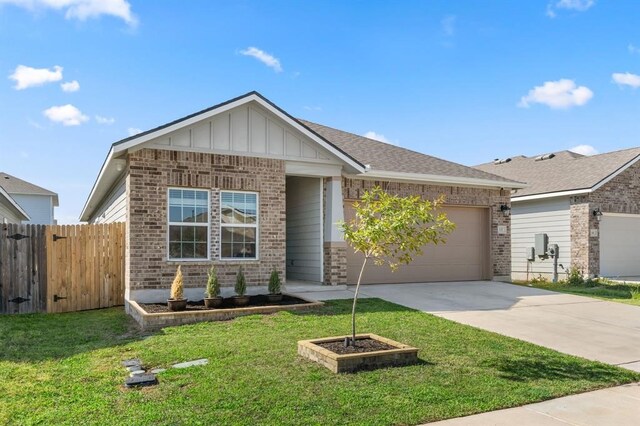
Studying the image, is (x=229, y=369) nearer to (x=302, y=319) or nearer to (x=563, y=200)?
(x=302, y=319)

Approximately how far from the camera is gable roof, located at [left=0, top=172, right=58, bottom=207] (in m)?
33.2

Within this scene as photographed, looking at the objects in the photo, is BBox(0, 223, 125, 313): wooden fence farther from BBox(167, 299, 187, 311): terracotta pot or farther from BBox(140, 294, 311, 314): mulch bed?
BBox(167, 299, 187, 311): terracotta pot

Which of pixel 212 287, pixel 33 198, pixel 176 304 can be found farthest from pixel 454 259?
pixel 33 198

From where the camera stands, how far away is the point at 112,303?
1134 cm

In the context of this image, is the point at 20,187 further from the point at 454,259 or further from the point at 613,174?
the point at 613,174

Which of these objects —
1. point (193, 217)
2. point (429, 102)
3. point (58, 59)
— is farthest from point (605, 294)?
point (58, 59)

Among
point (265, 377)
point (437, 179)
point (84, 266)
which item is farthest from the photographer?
point (437, 179)

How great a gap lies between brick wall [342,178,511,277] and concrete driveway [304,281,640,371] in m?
1.19

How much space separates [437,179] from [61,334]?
10.1 metres

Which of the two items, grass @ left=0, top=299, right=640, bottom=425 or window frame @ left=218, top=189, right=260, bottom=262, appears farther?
window frame @ left=218, top=189, right=260, bottom=262

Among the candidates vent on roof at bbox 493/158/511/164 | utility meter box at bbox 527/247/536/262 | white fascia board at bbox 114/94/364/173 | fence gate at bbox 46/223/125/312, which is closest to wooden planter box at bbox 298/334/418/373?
white fascia board at bbox 114/94/364/173

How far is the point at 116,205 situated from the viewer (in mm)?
13531

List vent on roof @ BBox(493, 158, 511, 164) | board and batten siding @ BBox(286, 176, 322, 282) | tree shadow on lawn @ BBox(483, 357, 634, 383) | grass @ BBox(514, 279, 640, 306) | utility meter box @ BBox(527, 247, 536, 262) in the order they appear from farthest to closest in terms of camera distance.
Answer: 1. vent on roof @ BBox(493, 158, 511, 164)
2. utility meter box @ BBox(527, 247, 536, 262)
3. board and batten siding @ BBox(286, 176, 322, 282)
4. grass @ BBox(514, 279, 640, 306)
5. tree shadow on lawn @ BBox(483, 357, 634, 383)

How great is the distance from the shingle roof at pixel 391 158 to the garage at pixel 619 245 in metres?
5.52
